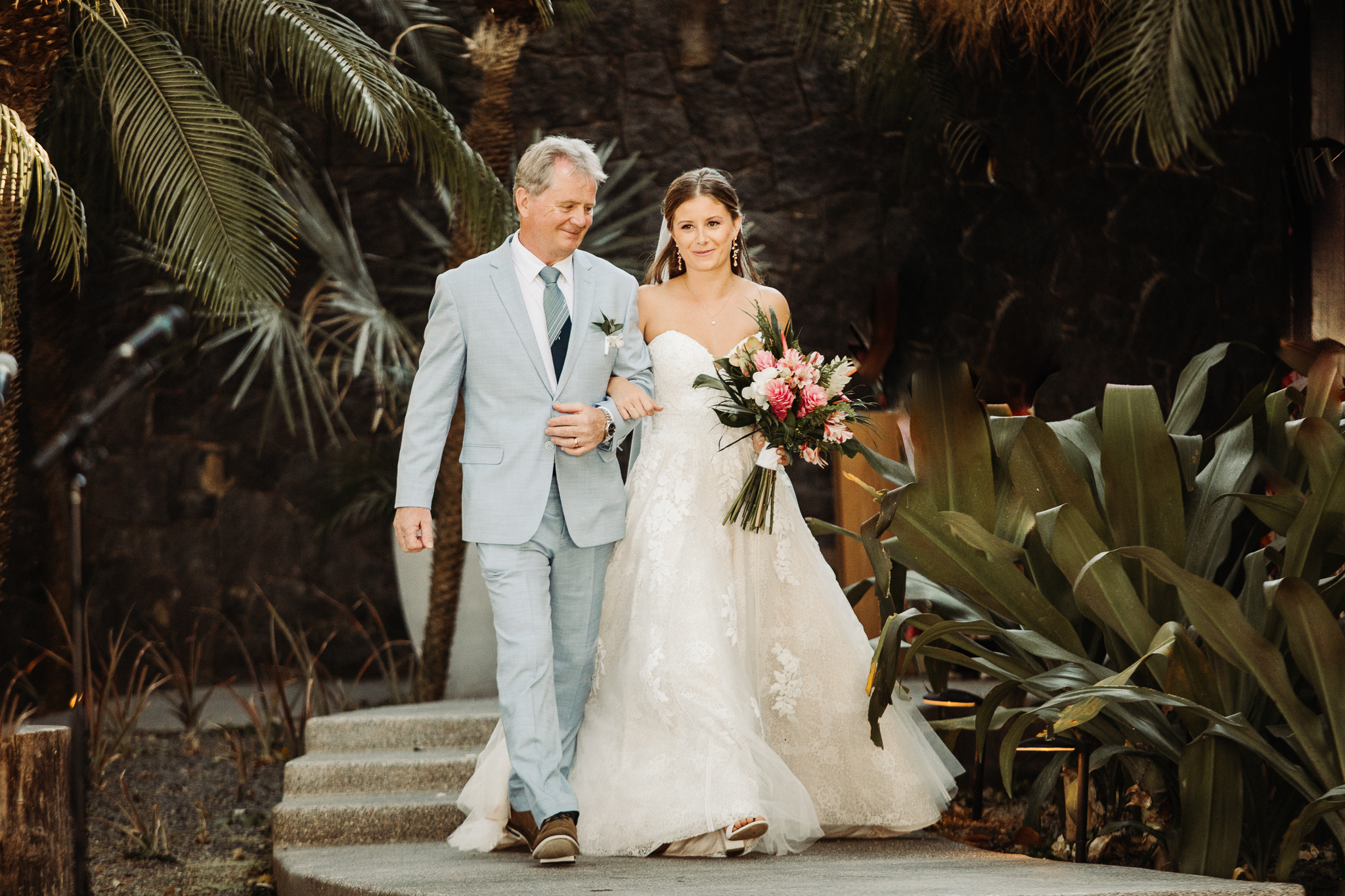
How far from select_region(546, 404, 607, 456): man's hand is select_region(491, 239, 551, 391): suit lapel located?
9 centimetres

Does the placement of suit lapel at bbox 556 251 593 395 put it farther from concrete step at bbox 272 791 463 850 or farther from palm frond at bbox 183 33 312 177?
palm frond at bbox 183 33 312 177

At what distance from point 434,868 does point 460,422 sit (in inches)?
112

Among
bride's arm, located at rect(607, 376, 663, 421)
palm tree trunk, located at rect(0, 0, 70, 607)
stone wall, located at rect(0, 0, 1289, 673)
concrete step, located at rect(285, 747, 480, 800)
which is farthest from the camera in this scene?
stone wall, located at rect(0, 0, 1289, 673)

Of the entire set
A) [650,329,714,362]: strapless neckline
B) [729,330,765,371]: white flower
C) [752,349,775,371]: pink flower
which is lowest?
[752,349,775,371]: pink flower

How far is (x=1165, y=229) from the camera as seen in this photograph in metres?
6.13

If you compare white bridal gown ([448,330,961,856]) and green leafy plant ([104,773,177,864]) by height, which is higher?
white bridal gown ([448,330,961,856])

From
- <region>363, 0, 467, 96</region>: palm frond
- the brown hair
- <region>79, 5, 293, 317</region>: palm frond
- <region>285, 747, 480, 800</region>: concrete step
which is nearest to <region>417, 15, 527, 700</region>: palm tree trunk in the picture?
<region>363, 0, 467, 96</region>: palm frond

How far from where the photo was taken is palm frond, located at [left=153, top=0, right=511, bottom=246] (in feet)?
14.2

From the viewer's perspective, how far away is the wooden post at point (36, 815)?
3145 millimetres

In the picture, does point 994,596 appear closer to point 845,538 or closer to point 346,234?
point 845,538

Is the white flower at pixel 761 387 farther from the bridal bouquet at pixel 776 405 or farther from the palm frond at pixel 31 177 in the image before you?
the palm frond at pixel 31 177

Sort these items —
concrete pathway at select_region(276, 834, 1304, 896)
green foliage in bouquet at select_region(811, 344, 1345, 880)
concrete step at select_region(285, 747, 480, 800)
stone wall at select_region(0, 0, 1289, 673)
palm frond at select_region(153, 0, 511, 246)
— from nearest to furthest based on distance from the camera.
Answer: concrete pathway at select_region(276, 834, 1304, 896) → green foliage in bouquet at select_region(811, 344, 1345, 880) → concrete step at select_region(285, 747, 480, 800) → palm frond at select_region(153, 0, 511, 246) → stone wall at select_region(0, 0, 1289, 673)

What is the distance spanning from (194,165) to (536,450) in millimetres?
1985

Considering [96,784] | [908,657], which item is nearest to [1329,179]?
[908,657]
